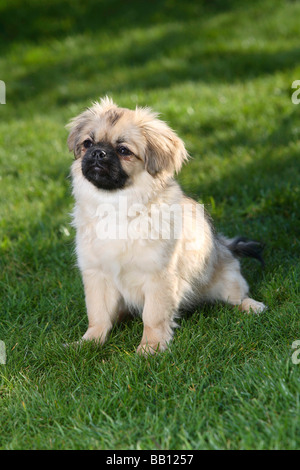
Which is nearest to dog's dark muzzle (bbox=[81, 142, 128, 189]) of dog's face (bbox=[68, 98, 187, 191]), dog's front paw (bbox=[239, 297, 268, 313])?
dog's face (bbox=[68, 98, 187, 191])

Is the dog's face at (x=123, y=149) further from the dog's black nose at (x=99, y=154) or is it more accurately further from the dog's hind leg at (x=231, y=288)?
the dog's hind leg at (x=231, y=288)

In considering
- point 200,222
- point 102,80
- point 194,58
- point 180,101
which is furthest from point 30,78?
point 200,222

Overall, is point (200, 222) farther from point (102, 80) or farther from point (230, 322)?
point (102, 80)

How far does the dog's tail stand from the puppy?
0.51m

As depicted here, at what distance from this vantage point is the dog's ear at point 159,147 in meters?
2.87

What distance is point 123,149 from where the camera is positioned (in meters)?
2.87

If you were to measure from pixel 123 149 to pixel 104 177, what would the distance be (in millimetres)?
180

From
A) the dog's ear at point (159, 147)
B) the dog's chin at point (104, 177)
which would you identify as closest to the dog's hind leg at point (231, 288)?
the dog's ear at point (159, 147)

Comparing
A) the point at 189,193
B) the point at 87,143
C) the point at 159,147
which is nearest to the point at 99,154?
the point at 87,143

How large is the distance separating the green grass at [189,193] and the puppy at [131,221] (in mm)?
170

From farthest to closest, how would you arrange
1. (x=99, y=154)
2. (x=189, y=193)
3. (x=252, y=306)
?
1. (x=189, y=193)
2. (x=252, y=306)
3. (x=99, y=154)

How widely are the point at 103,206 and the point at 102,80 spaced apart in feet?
18.8

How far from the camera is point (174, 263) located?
295 centimetres

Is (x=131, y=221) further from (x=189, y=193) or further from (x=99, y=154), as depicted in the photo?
(x=189, y=193)
